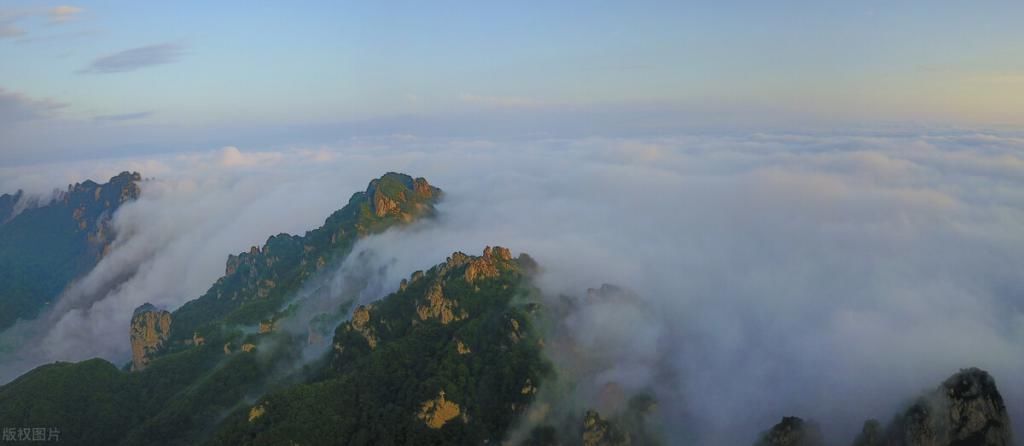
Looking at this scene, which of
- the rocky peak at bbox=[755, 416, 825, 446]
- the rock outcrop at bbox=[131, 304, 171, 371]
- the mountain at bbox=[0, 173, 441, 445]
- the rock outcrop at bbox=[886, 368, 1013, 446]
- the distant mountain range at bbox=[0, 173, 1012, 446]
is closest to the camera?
the rock outcrop at bbox=[886, 368, 1013, 446]

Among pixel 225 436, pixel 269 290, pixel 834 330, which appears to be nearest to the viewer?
pixel 225 436

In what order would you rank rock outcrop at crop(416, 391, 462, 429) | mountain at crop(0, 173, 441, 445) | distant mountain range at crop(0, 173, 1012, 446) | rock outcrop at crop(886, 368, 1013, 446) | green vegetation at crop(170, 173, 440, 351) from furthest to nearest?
green vegetation at crop(170, 173, 440, 351), mountain at crop(0, 173, 441, 445), rock outcrop at crop(416, 391, 462, 429), distant mountain range at crop(0, 173, 1012, 446), rock outcrop at crop(886, 368, 1013, 446)

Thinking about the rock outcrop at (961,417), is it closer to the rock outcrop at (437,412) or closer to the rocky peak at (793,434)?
the rocky peak at (793,434)

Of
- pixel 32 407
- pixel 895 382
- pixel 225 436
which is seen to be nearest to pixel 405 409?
pixel 225 436

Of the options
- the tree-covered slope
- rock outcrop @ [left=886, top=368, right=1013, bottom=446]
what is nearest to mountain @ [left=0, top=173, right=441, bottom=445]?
the tree-covered slope

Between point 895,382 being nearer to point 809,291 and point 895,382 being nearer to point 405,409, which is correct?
point 809,291

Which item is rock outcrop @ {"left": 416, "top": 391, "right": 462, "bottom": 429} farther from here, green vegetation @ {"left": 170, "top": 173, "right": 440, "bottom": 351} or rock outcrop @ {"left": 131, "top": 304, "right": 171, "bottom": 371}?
rock outcrop @ {"left": 131, "top": 304, "right": 171, "bottom": 371}
